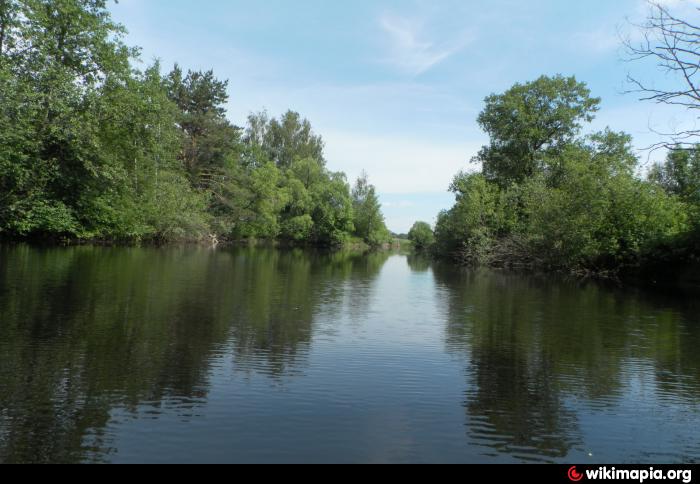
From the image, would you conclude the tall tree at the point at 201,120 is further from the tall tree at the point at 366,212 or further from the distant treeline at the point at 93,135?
the tall tree at the point at 366,212

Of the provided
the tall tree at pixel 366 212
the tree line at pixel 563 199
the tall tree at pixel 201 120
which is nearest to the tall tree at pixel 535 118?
the tree line at pixel 563 199

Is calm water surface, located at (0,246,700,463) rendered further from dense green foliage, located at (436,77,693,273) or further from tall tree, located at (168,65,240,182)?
tall tree, located at (168,65,240,182)

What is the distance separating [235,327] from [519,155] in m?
45.8

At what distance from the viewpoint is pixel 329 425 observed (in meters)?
6.67

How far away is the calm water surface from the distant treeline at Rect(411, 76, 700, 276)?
18721mm

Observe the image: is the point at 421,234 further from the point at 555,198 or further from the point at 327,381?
the point at 327,381

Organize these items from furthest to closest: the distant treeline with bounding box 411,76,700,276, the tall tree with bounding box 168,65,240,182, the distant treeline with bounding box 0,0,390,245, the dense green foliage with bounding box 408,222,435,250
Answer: the dense green foliage with bounding box 408,222,435,250
the tall tree with bounding box 168,65,240,182
the distant treeline with bounding box 411,76,700,276
the distant treeline with bounding box 0,0,390,245

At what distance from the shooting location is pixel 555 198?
3984cm

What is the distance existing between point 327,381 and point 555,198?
35514 millimetres

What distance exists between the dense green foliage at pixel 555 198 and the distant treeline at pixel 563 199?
3.5 inches

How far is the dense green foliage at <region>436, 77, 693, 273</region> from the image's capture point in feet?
114
